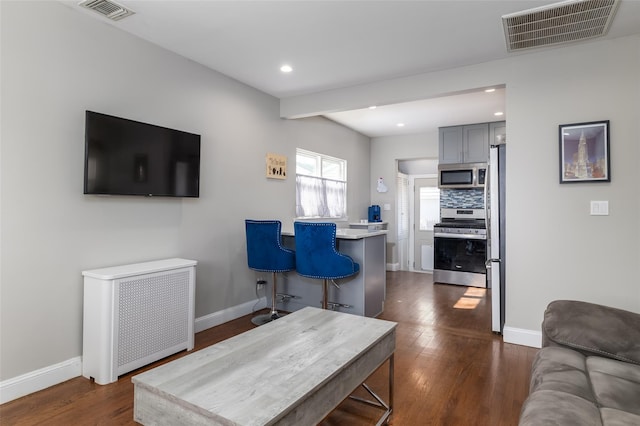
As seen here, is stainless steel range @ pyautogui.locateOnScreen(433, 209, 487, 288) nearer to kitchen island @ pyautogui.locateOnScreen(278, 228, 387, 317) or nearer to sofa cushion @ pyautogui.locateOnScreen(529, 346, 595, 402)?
kitchen island @ pyautogui.locateOnScreen(278, 228, 387, 317)

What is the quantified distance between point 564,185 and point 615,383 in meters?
2.01

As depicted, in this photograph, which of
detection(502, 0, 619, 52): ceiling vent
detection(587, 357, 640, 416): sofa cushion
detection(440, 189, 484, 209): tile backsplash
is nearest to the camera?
detection(587, 357, 640, 416): sofa cushion

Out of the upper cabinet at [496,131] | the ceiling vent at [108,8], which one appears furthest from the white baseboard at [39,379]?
the upper cabinet at [496,131]

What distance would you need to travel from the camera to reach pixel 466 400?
2.24 m

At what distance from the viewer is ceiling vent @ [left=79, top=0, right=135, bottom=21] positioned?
242 cm

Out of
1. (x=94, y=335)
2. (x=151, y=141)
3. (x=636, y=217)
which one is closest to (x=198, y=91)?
(x=151, y=141)

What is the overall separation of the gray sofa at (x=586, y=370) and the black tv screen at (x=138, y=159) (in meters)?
2.86

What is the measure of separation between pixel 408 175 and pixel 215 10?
547cm

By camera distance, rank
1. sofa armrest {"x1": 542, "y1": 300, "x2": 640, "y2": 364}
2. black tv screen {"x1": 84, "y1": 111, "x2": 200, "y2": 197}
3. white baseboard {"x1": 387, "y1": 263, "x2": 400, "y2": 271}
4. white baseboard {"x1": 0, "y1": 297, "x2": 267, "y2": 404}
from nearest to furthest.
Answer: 1. sofa armrest {"x1": 542, "y1": 300, "x2": 640, "y2": 364}
2. white baseboard {"x1": 0, "y1": 297, "x2": 267, "y2": 404}
3. black tv screen {"x1": 84, "y1": 111, "x2": 200, "y2": 197}
4. white baseboard {"x1": 387, "y1": 263, "x2": 400, "y2": 271}

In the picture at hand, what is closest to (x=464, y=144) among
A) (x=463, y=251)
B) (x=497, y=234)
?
(x=463, y=251)

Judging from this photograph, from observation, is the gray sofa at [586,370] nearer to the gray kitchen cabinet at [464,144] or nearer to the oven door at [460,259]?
the oven door at [460,259]

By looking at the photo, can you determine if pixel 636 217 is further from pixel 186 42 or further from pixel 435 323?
pixel 186 42

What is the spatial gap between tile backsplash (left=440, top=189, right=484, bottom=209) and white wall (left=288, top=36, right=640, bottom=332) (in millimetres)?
2908

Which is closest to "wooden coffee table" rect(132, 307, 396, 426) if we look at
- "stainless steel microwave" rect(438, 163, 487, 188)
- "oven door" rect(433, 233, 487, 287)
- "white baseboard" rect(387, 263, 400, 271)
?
"oven door" rect(433, 233, 487, 287)
